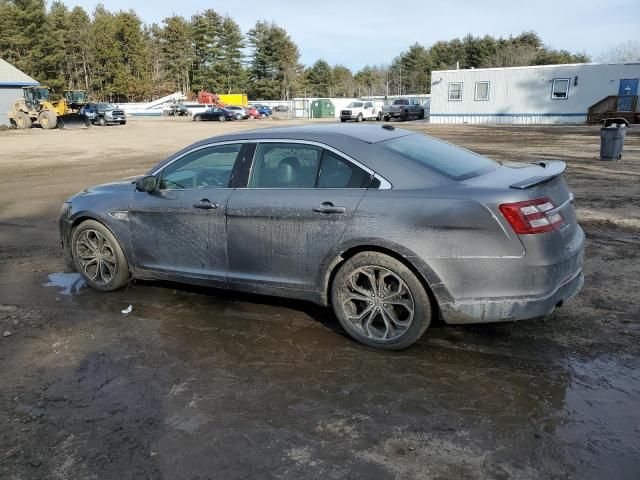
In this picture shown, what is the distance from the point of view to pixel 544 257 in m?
3.56

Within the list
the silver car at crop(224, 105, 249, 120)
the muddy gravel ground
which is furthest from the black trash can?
the silver car at crop(224, 105, 249, 120)

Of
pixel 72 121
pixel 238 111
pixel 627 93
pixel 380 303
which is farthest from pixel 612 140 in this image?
pixel 238 111

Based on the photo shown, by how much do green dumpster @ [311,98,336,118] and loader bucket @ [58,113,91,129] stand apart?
2646cm

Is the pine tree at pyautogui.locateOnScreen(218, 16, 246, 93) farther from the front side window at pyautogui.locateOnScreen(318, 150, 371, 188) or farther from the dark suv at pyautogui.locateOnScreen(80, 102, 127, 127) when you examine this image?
the front side window at pyautogui.locateOnScreen(318, 150, 371, 188)

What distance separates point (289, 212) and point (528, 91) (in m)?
38.7

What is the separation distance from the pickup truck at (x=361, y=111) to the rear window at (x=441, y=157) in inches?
1594

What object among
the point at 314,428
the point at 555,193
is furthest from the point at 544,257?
the point at 314,428

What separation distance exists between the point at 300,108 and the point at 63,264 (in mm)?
60181

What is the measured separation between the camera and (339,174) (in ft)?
13.5

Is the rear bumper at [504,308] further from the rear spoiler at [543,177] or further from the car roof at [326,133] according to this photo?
the car roof at [326,133]

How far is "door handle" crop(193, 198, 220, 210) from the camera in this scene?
4576 mm

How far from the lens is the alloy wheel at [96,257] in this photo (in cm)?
536

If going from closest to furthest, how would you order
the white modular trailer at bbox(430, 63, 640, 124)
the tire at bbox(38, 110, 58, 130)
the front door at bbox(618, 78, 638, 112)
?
the front door at bbox(618, 78, 638, 112) → the white modular trailer at bbox(430, 63, 640, 124) → the tire at bbox(38, 110, 58, 130)

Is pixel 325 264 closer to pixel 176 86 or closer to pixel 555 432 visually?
pixel 555 432
